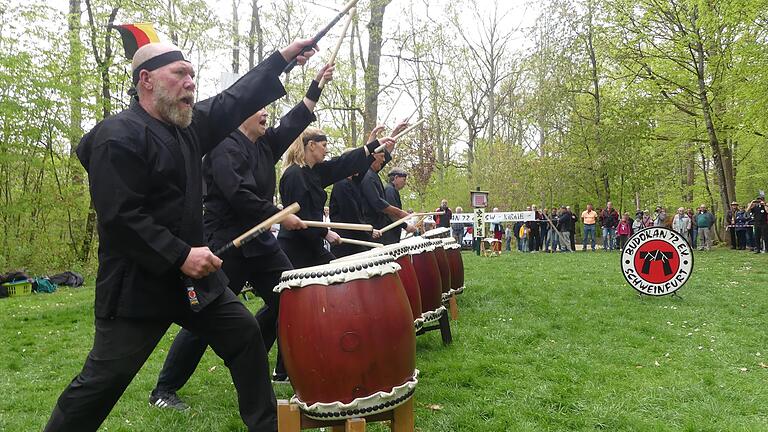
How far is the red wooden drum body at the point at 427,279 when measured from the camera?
5.00m

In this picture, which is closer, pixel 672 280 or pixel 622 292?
pixel 672 280

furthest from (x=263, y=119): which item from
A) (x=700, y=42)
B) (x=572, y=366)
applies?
(x=700, y=42)

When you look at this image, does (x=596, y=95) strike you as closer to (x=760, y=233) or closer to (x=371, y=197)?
(x=760, y=233)

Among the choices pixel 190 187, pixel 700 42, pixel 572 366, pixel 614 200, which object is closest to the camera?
pixel 190 187

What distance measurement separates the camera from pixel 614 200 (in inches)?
1056

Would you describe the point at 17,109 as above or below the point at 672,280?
above

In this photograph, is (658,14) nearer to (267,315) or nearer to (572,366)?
(572,366)

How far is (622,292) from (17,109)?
12.8 metres

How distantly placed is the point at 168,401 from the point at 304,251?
142 cm

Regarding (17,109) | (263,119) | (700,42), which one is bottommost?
(263,119)

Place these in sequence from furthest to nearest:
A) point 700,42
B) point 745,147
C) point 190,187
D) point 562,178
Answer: point 745,147 < point 562,178 < point 700,42 < point 190,187

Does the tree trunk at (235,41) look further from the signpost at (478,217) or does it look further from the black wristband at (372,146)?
the black wristband at (372,146)

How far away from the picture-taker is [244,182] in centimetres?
366

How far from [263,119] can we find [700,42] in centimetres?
1838
